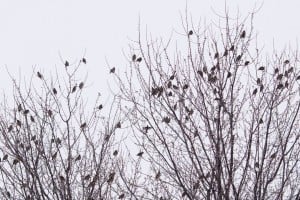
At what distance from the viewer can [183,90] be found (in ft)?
21.2

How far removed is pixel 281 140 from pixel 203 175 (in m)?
1.00

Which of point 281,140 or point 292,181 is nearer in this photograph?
point 281,140

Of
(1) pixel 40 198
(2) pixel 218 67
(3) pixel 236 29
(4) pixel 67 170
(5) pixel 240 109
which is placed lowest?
(1) pixel 40 198

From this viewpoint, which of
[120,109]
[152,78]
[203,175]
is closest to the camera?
[203,175]

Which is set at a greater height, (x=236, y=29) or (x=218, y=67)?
(x=236, y=29)

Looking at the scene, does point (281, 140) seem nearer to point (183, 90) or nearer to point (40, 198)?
point (183, 90)

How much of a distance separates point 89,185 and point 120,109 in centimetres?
109

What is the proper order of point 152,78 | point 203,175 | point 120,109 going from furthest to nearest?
point 120,109 < point 152,78 < point 203,175

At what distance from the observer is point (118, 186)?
23.1ft

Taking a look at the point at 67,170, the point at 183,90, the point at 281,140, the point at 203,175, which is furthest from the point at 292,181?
the point at 67,170

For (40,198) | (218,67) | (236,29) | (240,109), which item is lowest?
(40,198)

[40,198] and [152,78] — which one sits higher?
[152,78]

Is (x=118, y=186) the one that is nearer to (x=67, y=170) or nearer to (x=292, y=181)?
(x=67, y=170)

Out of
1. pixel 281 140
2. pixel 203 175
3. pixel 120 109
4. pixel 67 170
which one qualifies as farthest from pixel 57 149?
pixel 281 140
